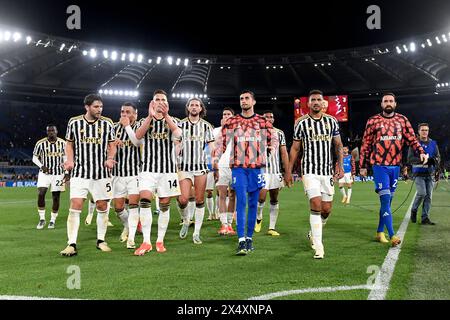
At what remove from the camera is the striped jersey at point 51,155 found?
9.91 m

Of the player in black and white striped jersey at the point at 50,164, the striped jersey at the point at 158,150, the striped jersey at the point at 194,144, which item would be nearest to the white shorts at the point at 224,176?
the striped jersey at the point at 194,144

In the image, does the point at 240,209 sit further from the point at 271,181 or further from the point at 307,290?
the point at 271,181

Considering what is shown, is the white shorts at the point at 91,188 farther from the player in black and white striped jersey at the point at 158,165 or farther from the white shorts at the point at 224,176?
the white shorts at the point at 224,176

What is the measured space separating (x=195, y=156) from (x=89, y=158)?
1791 millimetres

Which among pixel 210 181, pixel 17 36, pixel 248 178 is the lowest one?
pixel 210 181

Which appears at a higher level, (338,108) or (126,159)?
(338,108)

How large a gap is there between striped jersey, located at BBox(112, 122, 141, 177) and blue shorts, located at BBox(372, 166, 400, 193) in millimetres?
3967

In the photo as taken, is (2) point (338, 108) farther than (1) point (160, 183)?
Yes

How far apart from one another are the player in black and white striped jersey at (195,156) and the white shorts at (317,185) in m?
1.98

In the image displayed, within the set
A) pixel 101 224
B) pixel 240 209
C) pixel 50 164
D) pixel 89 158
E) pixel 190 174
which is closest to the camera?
pixel 240 209

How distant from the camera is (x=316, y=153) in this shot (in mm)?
6031

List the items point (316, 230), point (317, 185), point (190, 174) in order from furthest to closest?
point (190, 174)
point (317, 185)
point (316, 230)

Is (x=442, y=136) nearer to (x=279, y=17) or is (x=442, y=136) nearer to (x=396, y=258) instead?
(x=279, y=17)

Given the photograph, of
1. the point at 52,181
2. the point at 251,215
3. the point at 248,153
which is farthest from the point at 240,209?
the point at 52,181
